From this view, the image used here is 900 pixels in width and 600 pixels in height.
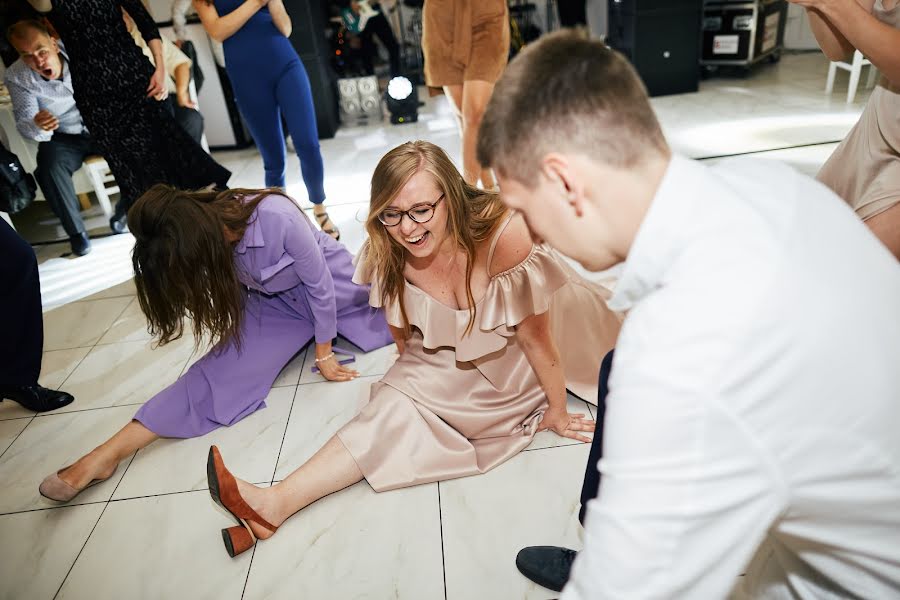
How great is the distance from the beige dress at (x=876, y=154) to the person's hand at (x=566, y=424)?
0.88m

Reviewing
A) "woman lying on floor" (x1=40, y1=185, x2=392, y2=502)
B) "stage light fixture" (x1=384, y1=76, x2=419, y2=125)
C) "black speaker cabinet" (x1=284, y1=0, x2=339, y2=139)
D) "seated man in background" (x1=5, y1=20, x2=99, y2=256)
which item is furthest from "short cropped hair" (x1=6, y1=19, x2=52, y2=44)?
"stage light fixture" (x1=384, y1=76, x2=419, y2=125)

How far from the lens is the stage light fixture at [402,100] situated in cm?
511

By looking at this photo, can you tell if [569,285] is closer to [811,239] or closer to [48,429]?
[811,239]

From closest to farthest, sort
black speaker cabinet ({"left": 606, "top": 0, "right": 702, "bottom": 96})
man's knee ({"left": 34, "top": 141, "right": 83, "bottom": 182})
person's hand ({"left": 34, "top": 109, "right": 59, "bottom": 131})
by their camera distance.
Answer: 1. person's hand ({"left": 34, "top": 109, "right": 59, "bottom": 131})
2. man's knee ({"left": 34, "top": 141, "right": 83, "bottom": 182})
3. black speaker cabinet ({"left": 606, "top": 0, "right": 702, "bottom": 96})

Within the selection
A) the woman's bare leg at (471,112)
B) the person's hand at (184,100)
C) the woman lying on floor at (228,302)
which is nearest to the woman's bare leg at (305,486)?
the woman lying on floor at (228,302)

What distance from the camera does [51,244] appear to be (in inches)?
153

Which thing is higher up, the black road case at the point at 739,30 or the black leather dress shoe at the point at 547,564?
the black road case at the point at 739,30

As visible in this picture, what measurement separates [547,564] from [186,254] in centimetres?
126

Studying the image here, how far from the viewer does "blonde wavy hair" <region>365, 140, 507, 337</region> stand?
1538 mm

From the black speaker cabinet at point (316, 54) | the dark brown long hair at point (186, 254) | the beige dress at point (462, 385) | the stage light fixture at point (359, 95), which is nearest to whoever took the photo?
the beige dress at point (462, 385)

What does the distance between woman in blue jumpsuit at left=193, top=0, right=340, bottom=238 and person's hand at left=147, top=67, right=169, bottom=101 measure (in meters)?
0.32

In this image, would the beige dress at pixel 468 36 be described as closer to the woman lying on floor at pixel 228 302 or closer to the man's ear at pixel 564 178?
the woman lying on floor at pixel 228 302

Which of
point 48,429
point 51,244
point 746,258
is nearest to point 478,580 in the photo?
point 746,258

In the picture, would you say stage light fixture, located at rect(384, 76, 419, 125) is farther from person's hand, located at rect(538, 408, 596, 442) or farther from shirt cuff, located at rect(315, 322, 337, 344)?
person's hand, located at rect(538, 408, 596, 442)
